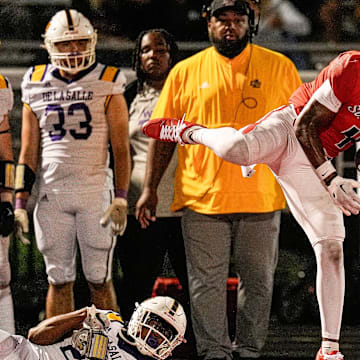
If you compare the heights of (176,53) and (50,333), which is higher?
(176,53)

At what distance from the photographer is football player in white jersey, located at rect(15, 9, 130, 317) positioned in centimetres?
251

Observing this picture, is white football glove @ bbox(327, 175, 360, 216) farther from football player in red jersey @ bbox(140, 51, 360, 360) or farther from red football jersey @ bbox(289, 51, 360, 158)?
red football jersey @ bbox(289, 51, 360, 158)

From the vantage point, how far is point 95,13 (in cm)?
265

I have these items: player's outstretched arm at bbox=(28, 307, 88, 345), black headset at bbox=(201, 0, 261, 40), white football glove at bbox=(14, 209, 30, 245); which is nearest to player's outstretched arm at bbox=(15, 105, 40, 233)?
white football glove at bbox=(14, 209, 30, 245)

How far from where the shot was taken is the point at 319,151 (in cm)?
201

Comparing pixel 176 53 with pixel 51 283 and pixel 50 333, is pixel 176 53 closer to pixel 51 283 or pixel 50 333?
pixel 51 283

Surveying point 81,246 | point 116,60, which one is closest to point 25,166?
point 81,246

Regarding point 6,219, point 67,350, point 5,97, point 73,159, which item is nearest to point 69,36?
point 5,97

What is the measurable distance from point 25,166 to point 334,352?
119cm

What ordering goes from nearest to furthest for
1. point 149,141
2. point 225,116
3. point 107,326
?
A: point 107,326 < point 225,116 < point 149,141

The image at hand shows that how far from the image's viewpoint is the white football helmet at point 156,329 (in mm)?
1977

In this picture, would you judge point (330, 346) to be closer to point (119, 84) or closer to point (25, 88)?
point (119, 84)

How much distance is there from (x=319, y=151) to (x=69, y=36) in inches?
39.0

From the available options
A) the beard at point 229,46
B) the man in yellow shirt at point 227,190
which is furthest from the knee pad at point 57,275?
the beard at point 229,46
